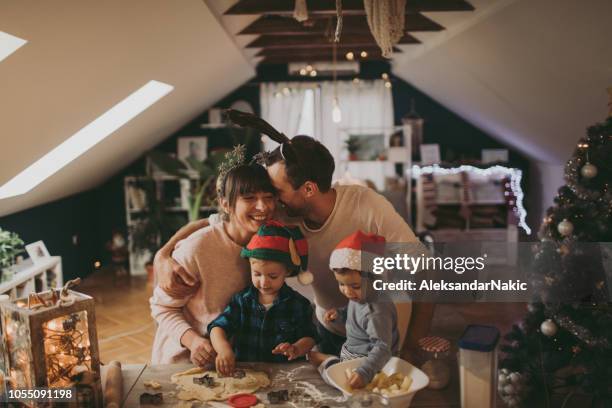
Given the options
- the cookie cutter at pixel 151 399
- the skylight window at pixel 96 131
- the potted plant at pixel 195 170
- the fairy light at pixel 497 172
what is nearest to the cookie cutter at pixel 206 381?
the cookie cutter at pixel 151 399

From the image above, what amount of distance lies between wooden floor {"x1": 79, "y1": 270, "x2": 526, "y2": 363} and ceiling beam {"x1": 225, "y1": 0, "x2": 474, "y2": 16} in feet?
7.43

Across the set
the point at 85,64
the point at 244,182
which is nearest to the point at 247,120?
the point at 244,182

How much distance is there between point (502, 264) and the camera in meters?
5.88

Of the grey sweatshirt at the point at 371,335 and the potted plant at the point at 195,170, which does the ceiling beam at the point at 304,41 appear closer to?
the potted plant at the point at 195,170

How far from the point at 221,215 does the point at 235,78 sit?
15.2ft

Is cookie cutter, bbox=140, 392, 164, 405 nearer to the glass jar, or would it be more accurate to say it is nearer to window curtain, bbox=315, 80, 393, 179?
the glass jar

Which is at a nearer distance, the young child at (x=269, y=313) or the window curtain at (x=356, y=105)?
the young child at (x=269, y=313)

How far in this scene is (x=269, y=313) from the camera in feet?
4.96

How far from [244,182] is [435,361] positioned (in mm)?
736

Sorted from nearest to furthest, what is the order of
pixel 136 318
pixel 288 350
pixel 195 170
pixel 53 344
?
pixel 53 344, pixel 288 350, pixel 136 318, pixel 195 170

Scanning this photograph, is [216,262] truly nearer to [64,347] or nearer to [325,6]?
[64,347]

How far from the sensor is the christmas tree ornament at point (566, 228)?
2.01 m

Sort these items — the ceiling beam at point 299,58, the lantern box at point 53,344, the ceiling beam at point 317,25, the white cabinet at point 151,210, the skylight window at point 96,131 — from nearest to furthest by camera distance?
the lantern box at point 53,344
the ceiling beam at point 317,25
the skylight window at point 96,131
the white cabinet at point 151,210
the ceiling beam at point 299,58

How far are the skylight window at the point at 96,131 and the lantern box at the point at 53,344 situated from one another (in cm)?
320
